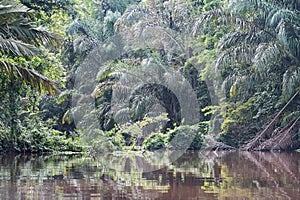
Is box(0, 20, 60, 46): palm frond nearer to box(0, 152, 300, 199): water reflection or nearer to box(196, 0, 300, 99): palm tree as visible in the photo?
box(0, 152, 300, 199): water reflection

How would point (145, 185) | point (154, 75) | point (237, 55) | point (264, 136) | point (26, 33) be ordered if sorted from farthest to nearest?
1. point (154, 75)
2. point (264, 136)
3. point (237, 55)
4. point (26, 33)
5. point (145, 185)

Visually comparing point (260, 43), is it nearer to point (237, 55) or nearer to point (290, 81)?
point (237, 55)

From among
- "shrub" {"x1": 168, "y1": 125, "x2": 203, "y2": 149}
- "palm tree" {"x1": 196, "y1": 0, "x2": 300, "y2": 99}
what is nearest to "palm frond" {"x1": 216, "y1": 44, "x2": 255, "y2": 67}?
"palm tree" {"x1": 196, "y1": 0, "x2": 300, "y2": 99}

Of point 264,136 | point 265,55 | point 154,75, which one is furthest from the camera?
point 154,75

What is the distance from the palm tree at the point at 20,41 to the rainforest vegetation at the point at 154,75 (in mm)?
27

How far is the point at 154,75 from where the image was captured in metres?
25.2

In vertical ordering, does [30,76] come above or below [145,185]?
above

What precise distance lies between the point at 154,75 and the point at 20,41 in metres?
15.3

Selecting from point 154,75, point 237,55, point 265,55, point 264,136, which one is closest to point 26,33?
point 265,55

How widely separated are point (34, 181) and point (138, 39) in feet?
63.8

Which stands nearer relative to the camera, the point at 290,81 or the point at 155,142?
the point at 290,81

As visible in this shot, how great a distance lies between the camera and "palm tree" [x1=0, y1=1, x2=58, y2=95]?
9617mm

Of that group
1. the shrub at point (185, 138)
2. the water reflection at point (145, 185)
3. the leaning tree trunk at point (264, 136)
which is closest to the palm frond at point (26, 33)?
the water reflection at point (145, 185)

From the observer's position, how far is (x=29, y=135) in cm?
1527
